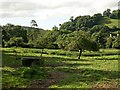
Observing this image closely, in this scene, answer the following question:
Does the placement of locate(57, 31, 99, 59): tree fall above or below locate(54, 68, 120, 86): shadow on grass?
above

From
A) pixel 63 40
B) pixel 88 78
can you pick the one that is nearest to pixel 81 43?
pixel 63 40

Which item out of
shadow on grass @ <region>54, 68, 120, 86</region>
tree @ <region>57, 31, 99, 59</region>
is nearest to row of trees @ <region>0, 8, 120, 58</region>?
tree @ <region>57, 31, 99, 59</region>

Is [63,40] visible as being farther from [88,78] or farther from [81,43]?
[88,78]

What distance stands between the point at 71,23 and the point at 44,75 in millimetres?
169156

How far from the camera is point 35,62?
4488 cm

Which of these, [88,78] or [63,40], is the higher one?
[63,40]

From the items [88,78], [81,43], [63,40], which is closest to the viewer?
[88,78]

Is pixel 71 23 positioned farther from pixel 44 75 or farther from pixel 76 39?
pixel 44 75

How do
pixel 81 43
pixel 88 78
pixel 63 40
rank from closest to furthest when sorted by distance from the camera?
pixel 88 78 < pixel 81 43 < pixel 63 40

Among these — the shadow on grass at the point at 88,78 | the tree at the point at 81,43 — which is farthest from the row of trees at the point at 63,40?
the shadow on grass at the point at 88,78

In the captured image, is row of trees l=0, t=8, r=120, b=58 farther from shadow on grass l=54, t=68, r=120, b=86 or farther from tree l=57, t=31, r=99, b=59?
shadow on grass l=54, t=68, r=120, b=86

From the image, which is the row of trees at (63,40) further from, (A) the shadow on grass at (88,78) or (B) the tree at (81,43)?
(A) the shadow on grass at (88,78)

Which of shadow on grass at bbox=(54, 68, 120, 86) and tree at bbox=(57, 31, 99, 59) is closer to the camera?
shadow on grass at bbox=(54, 68, 120, 86)

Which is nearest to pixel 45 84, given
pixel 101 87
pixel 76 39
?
pixel 101 87
